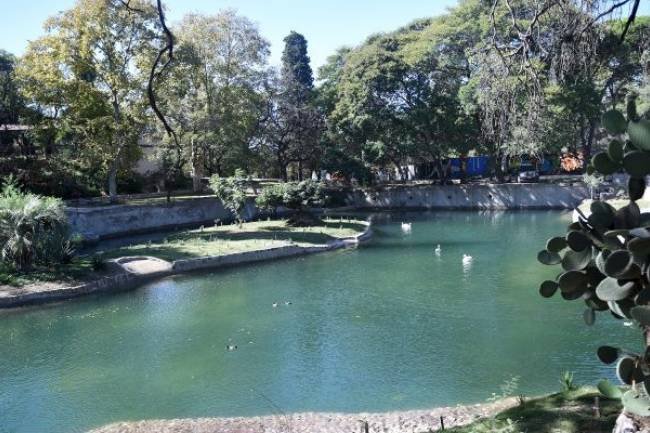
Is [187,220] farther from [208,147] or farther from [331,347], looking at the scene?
[331,347]

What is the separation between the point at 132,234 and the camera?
34125 mm

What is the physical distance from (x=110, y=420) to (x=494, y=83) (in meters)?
8.54

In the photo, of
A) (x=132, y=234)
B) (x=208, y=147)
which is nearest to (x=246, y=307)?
(x=132, y=234)

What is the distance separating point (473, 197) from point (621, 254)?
4068 centimetres

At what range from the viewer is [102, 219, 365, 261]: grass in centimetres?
2452

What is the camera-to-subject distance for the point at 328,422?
9.62 m

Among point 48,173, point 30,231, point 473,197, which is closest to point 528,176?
point 473,197

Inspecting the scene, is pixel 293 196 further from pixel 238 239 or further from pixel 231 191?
pixel 238 239

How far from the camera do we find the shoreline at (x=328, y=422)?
9234 mm

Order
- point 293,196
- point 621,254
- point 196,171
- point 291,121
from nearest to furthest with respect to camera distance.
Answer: point 621,254, point 293,196, point 291,121, point 196,171

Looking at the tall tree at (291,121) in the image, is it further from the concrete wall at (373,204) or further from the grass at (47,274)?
the grass at (47,274)

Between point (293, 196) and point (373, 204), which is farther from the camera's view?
point (373, 204)

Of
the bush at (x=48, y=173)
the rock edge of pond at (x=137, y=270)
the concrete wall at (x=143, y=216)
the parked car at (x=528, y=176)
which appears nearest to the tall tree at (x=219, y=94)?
the concrete wall at (x=143, y=216)

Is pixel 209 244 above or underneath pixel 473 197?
underneath
